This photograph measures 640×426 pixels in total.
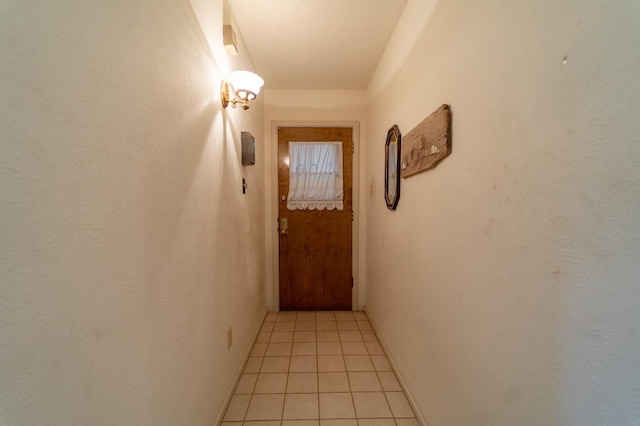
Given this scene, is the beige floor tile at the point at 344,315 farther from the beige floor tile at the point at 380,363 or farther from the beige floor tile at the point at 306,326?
the beige floor tile at the point at 380,363

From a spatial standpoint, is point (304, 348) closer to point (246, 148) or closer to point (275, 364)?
point (275, 364)

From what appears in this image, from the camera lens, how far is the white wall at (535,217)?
521 mm

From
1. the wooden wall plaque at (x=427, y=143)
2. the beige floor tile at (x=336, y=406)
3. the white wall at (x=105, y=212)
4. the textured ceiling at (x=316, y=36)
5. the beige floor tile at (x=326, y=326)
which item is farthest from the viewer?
the beige floor tile at (x=326, y=326)

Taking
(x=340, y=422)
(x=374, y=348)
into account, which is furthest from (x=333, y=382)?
(x=374, y=348)

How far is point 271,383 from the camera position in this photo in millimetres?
1814

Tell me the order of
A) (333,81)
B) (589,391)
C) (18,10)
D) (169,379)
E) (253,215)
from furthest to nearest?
(333,81) → (253,215) → (169,379) → (589,391) → (18,10)

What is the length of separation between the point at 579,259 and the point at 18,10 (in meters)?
1.20

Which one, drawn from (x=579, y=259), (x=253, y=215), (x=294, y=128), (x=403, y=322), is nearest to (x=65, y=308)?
(x=579, y=259)

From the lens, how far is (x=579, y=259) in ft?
1.95

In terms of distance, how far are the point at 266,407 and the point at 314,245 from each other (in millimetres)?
1638

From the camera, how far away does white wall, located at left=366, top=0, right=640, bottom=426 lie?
20.5 inches

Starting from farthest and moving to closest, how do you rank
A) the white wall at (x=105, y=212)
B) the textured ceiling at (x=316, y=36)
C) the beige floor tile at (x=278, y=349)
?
the beige floor tile at (x=278, y=349), the textured ceiling at (x=316, y=36), the white wall at (x=105, y=212)

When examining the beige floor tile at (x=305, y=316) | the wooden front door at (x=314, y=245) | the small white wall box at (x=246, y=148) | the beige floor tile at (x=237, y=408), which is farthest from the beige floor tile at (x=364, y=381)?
the small white wall box at (x=246, y=148)

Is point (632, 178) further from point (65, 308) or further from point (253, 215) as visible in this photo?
point (253, 215)
